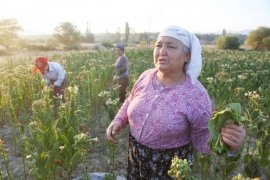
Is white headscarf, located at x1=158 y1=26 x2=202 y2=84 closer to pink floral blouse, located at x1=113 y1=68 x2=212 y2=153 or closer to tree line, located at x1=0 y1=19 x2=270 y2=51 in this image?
pink floral blouse, located at x1=113 y1=68 x2=212 y2=153

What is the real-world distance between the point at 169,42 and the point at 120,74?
618 centimetres

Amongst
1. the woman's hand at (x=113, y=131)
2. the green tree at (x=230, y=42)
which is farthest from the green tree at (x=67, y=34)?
the woman's hand at (x=113, y=131)

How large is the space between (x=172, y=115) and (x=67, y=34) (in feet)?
171

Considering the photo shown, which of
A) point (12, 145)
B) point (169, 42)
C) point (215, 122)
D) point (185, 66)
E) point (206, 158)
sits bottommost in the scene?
point (12, 145)

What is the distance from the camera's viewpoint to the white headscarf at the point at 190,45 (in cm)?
221

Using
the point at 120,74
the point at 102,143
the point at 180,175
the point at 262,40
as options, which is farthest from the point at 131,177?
the point at 262,40

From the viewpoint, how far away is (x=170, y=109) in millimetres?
2174

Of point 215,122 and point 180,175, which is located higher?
point 215,122

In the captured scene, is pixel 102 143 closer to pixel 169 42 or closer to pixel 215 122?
pixel 169 42

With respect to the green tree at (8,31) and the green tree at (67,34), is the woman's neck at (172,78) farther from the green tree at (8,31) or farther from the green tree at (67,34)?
the green tree at (67,34)

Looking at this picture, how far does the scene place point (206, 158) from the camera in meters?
3.38

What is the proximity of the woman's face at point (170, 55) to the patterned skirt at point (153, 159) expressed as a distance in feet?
1.88

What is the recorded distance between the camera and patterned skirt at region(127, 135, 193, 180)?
2.28 metres

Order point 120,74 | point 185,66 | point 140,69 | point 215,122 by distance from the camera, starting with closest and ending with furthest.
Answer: point 215,122 < point 185,66 < point 120,74 < point 140,69
